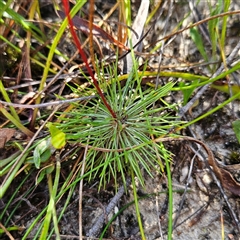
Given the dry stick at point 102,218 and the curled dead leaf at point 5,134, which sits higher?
the curled dead leaf at point 5,134

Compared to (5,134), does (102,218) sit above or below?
below

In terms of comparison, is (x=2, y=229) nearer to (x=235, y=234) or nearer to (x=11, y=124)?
(x=11, y=124)

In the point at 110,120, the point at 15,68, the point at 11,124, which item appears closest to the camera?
the point at 110,120

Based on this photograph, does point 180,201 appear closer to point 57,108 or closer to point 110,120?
point 110,120

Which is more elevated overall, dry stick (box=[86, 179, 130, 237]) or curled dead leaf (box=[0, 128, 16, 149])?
curled dead leaf (box=[0, 128, 16, 149])

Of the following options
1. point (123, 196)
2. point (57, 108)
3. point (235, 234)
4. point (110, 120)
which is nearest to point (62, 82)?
point (57, 108)

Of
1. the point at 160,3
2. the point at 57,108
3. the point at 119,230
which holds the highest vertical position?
the point at 160,3

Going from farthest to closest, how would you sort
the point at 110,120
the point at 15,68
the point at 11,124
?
the point at 15,68 < the point at 11,124 < the point at 110,120

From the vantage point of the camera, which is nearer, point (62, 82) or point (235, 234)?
point (235, 234)

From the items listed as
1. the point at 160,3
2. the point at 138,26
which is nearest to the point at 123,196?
the point at 138,26

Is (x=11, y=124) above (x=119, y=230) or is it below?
above
